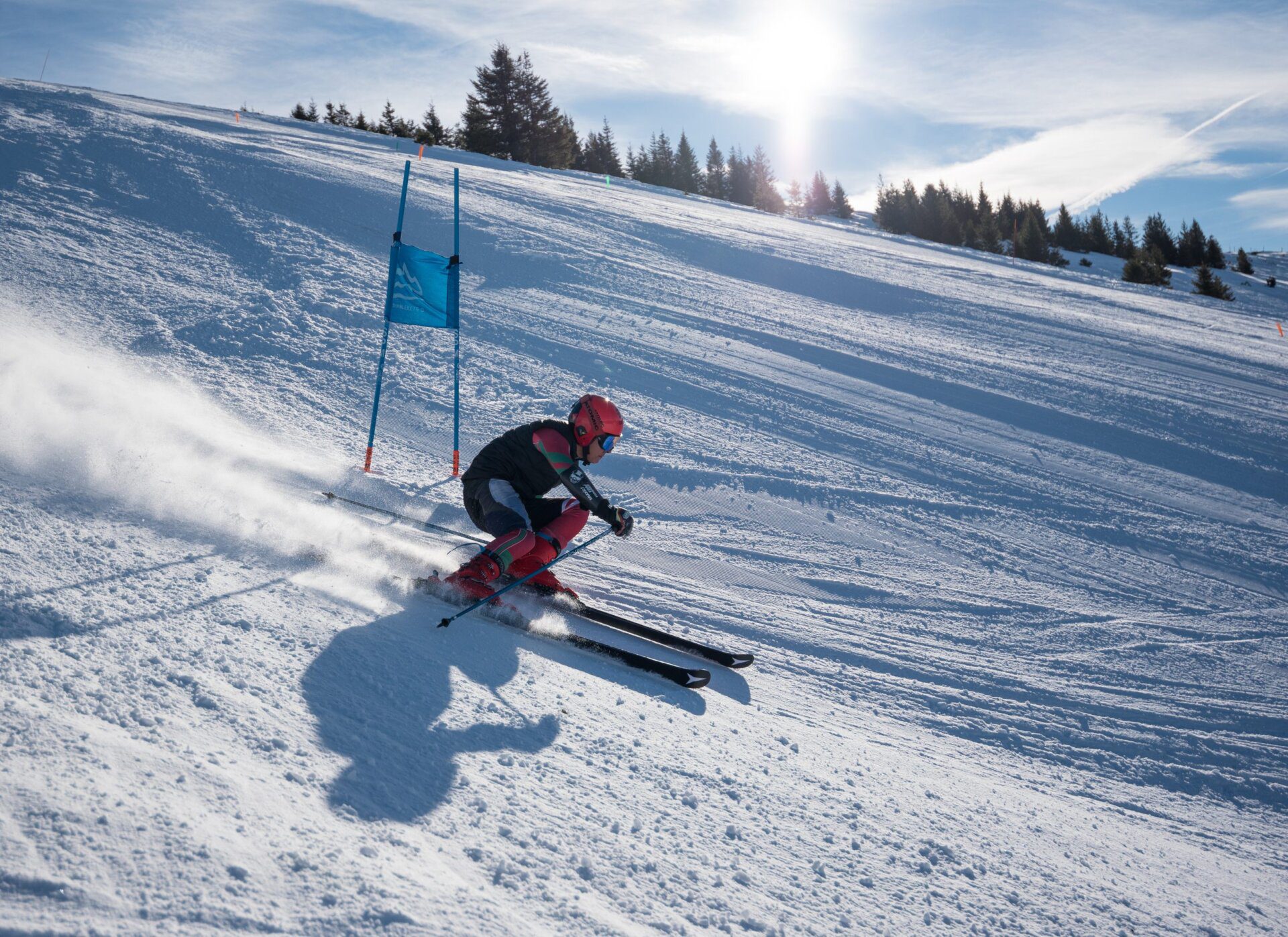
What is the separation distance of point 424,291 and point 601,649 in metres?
3.85

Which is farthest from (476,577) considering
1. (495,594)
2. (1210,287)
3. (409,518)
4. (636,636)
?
(1210,287)

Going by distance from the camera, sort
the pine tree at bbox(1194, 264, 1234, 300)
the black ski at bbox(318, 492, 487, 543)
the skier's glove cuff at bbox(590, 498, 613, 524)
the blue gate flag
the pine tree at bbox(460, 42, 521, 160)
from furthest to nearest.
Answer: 1. the pine tree at bbox(460, 42, 521, 160)
2. the pine tree at bbox(1194, 264, 1234, 300)
3. the blue gate flag
4. the black ski at bbox(318, 492, 487, 543)
5. the skier's glove cuff at bbox(590, 498, 613, 524)

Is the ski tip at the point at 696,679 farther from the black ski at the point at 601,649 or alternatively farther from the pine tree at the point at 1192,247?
the pine tree at the point at 1192,247

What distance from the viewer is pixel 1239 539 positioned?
7.17 meters

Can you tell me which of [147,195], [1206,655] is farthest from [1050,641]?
[147,195]

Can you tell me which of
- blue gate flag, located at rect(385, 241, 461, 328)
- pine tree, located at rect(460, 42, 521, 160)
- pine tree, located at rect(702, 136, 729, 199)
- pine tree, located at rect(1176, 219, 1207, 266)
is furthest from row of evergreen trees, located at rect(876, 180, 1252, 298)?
blue gate flag, located at rect(385, 241, 461, 328)

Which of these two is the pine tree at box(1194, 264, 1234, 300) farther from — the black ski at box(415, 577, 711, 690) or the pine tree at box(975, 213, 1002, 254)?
the black ski at box(415, 577, 711, 690)

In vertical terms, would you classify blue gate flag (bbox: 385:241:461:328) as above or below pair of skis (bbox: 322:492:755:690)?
above

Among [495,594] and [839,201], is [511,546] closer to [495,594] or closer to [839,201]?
[495,594]

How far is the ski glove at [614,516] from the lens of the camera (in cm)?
501

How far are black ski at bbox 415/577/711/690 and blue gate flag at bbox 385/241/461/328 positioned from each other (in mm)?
2874

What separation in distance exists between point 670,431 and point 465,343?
3.00 metres

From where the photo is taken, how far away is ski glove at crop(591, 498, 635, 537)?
5008mm

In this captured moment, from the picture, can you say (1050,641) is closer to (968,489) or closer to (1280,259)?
(968,489)
